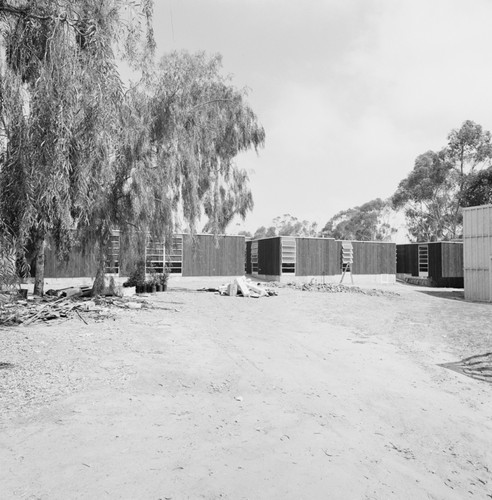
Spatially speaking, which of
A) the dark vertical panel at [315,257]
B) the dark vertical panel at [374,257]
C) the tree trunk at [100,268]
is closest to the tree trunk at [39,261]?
the tree trunk at [100,268]

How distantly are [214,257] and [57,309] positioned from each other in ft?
51.3

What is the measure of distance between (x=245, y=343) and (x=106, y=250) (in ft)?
25.2

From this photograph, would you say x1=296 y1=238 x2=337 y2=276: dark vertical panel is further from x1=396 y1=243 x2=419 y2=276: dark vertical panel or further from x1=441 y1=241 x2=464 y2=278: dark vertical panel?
x1=441 y1=241 x2=464 y2=278: dark vertical panel

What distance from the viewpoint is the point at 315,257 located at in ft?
95.9

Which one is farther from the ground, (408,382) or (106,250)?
(106,250)

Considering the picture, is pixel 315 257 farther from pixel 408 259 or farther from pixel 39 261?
pixel 39 261

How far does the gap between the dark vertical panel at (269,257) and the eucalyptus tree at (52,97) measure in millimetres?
23680

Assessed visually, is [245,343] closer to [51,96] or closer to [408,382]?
[408,382]

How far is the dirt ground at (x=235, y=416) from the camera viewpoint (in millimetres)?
3545

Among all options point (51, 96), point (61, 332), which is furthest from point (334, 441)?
point (61, 332)

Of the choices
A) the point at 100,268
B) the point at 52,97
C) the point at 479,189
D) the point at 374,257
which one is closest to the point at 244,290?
the point at 100,268

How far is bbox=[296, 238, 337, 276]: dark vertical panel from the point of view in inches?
1128

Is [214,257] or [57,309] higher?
[214,257]

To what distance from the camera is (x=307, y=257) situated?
2888cm
